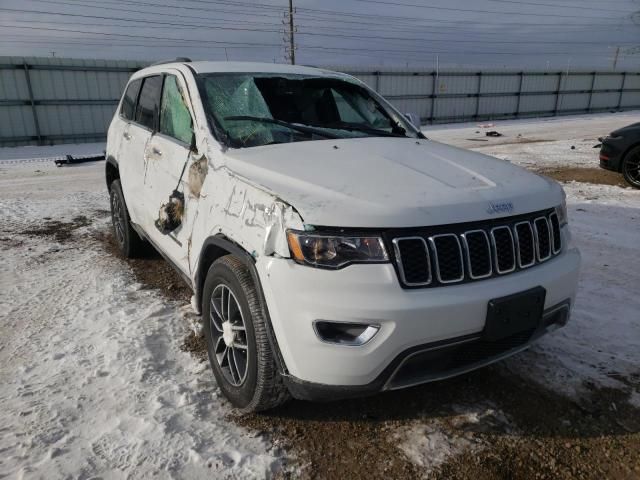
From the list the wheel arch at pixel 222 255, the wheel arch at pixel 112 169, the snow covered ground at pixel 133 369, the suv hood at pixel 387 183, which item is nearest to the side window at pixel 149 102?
the wheel arch at pixel 112 169

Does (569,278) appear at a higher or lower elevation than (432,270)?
lower

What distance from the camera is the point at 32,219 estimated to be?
6.47 metres

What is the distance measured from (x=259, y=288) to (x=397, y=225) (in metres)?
0.66

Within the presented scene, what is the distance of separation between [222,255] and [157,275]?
2.13m

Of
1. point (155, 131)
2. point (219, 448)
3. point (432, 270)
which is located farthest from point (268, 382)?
point (155, 131)

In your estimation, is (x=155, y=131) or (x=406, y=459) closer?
(x=406, y=459)

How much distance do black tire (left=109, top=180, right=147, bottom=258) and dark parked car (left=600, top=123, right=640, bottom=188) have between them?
7588 millimetres

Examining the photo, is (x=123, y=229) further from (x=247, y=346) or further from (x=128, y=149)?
(x=247, y=346)

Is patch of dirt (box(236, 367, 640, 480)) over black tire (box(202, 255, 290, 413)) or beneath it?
beneath

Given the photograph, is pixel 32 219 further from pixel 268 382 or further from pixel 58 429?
pixel 268 382

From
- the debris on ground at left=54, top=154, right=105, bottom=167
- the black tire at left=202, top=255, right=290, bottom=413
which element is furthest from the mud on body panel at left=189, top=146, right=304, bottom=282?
the debris on ground at left=54, top=154, right=105, bottom=167

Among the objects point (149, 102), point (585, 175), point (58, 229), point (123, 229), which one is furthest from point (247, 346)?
point (585, 175)

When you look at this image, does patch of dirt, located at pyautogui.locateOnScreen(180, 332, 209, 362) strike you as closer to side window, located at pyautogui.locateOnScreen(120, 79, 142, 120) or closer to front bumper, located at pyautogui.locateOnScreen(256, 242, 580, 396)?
front bumper, located at pyautogui.locateOnScreen(256, 242, 580, 396)

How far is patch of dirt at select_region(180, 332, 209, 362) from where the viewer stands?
3.08 meters
